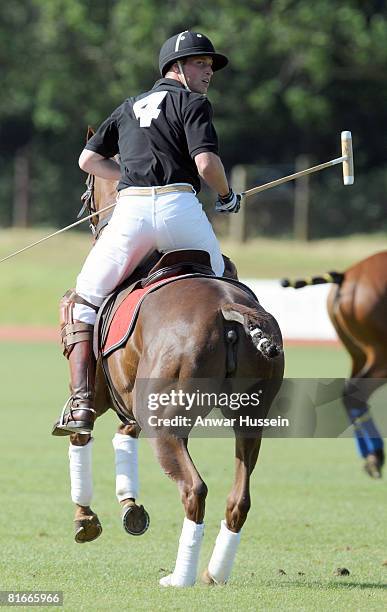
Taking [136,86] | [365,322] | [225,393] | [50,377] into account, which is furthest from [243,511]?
[136,86]

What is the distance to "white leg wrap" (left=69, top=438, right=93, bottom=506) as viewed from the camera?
22.1ft

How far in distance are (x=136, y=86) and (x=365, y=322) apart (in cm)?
2418

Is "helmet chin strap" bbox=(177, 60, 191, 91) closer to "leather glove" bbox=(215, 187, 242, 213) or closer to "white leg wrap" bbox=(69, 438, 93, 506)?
"leather glove" bbox=(215, 187, 242, 213)

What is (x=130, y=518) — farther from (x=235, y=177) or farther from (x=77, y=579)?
(x=235, y=177)

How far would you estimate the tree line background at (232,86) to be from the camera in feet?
109

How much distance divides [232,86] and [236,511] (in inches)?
1209

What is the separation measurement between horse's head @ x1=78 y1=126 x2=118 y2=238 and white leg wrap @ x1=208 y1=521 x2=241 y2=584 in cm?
203

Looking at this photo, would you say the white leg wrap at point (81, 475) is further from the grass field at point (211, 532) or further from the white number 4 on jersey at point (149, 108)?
the white number 4 on jersey at point (149, 108)

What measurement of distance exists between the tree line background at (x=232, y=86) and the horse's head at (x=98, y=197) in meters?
23.6

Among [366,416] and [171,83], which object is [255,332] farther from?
[366,416]

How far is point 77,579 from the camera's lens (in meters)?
6.07

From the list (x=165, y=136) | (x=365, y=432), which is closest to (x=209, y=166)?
Answer: (x=165, y=136)

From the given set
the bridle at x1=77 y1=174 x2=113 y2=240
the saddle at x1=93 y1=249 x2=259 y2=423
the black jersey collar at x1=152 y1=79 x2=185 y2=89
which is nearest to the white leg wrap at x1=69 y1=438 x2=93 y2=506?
the saddle at x1=93 y1=249 x2=259 y2=423

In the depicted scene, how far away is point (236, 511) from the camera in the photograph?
5.79 metres
